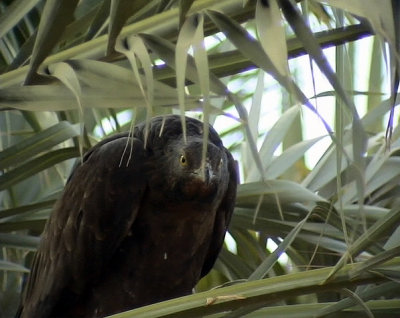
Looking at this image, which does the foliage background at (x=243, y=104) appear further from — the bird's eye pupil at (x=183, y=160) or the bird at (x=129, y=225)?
the bird's eye pupil at (x=183, y=160)

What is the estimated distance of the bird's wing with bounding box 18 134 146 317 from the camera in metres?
2.54

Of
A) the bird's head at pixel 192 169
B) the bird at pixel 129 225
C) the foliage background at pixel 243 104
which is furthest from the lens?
the bird at pixel 129 225

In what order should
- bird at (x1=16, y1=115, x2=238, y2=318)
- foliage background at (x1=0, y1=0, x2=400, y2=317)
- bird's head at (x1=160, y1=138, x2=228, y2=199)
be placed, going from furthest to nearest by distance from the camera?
bird at (x1=16, y1=115, x2=238, y2=318) → bird's head at (x1=160, y1=138, x2=228, y2=199) → foliage background at (x1=0, y1=0, x2=400, y2=317)

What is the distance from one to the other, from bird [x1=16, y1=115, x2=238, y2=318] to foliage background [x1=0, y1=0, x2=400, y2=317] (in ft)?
0.28

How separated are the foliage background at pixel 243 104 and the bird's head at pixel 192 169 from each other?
0.11 m

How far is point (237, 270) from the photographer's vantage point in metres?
2.59

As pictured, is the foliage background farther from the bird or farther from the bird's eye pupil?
the bird's eye pupil

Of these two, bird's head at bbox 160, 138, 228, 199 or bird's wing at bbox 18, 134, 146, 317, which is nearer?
bird's head at bbox 160, 138, 228, 199

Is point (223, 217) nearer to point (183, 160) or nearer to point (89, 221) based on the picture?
point (183, 160)

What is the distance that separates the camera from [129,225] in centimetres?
255

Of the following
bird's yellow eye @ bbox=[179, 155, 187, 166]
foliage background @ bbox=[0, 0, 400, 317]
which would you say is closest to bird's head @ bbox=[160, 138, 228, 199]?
bird's yellow eye @ bbox=[179, 155, 187, 166]

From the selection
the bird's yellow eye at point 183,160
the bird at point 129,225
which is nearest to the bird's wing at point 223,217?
the bird at point 129,225

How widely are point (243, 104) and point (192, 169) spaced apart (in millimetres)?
992

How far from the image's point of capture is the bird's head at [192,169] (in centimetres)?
241
